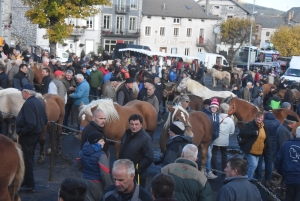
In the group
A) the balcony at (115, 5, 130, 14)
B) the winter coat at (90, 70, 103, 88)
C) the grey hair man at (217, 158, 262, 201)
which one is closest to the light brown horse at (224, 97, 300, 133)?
the winter coat at (90, 70, 103, 88)

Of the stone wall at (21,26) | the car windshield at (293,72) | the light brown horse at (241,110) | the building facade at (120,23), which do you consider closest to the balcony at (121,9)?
the building facade at (120,23)

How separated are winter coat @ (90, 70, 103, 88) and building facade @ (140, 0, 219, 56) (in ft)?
149

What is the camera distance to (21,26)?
4762cm

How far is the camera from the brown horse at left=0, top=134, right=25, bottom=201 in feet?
20.4

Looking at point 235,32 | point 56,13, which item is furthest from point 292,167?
point 235,32

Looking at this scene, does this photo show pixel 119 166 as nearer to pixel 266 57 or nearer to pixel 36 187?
pixel 36 187

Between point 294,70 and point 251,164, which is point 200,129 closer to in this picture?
point 251,164

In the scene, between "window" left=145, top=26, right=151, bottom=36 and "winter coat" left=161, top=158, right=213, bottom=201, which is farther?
"window" left=145, top=26, right=151, bottom=36

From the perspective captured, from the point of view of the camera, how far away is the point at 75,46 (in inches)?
2267

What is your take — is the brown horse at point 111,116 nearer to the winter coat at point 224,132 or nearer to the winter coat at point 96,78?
the winter coat at point 224,132

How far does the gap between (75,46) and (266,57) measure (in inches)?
981

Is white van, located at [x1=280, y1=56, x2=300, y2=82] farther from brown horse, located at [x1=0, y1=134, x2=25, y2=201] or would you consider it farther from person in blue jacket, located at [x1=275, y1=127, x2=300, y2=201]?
brown horse, located at [x1=0, y1=134, x2=25, y2=201]

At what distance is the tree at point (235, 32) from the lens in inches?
2458

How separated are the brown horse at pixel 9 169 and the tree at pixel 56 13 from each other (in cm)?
2141
